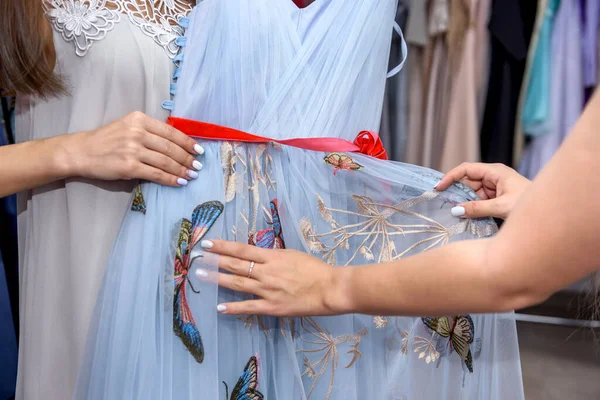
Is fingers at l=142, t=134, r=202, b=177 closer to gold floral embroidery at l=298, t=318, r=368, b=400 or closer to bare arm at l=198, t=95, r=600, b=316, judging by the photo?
bare arm at l=198, t=95, r=600, b=316

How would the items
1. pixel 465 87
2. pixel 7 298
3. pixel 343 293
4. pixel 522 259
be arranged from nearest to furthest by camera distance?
pixel 522 259
pixel 343 293
pixel 7 298
pixel 465 87

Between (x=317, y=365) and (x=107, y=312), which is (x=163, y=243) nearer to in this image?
(x=107, y=312)

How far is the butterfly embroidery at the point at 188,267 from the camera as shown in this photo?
65 cm

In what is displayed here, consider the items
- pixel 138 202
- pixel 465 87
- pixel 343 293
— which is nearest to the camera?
pixel 343 293

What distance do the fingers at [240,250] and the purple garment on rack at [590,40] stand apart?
1174 millimetres

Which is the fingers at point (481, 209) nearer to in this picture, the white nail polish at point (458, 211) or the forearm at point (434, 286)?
the white nail polish at point (458, 211)

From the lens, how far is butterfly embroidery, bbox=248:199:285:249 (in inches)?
27.3

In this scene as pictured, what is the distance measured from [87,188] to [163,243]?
0.18 meters

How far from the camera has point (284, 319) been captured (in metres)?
0.70

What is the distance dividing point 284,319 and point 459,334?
0.77ft

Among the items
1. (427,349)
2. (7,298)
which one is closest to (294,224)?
(427,349)

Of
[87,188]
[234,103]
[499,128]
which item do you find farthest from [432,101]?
[87,188]

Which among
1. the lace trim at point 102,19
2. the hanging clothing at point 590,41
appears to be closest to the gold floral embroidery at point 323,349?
the lace trim at point 102,19

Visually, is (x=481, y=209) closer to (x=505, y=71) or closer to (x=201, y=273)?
(x=201, y=273)
